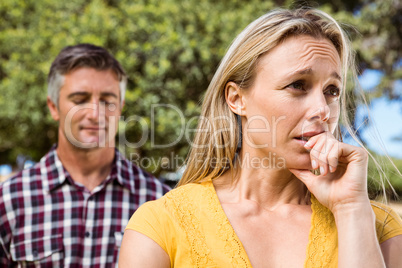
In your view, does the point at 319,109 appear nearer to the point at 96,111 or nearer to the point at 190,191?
the point at 190,191

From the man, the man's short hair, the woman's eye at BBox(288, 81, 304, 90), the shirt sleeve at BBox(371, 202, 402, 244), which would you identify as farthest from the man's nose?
the shirt sleeve at BBox(371, 202, 402, 244)

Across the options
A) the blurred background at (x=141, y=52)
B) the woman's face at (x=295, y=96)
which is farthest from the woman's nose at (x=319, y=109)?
the blurred background at (x=141, y=52)

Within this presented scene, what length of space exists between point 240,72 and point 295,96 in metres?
0.31

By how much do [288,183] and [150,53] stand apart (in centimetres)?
528

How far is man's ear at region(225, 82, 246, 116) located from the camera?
2170 mm

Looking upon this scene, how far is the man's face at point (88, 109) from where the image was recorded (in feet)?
11.3

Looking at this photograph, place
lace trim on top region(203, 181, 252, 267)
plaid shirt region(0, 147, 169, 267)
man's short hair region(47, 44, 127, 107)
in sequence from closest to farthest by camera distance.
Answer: lace trim on top region(203, 181, 252, 267) < plaid shirt region(0, 147, 169, 267) < man's short hair region(47, 44, 127, 107)

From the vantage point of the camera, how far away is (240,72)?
2.12 m

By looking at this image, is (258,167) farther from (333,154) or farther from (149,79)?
(149,79)

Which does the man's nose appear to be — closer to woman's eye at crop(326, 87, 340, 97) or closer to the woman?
the woman

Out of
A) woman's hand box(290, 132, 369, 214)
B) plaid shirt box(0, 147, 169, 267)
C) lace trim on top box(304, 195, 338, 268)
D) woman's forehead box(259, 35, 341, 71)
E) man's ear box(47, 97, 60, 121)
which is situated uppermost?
woman's forehead box(259, 35, 341, 71)

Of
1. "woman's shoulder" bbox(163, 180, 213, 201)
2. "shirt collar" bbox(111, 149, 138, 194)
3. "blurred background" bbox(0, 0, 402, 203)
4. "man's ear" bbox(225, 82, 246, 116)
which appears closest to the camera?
"woman's shoulder" bbox(163, 180, 213, 201)

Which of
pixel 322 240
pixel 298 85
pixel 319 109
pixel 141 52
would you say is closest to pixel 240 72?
pixel 298 85

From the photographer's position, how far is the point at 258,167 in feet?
7.10
